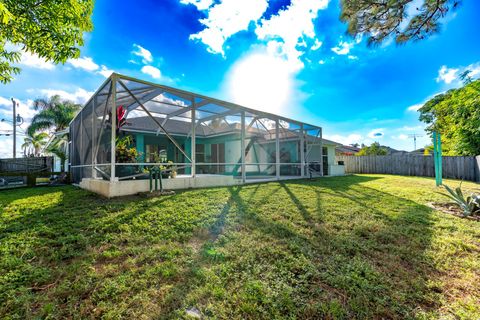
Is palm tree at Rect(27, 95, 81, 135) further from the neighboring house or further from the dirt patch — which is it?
the neighboring house

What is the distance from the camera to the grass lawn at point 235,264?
166 cm

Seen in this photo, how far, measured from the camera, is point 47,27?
13.1ft

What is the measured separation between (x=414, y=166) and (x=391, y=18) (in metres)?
13.8

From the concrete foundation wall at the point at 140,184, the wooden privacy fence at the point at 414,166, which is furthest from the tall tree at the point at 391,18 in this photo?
the wooden privacy fence at the point at 414,166

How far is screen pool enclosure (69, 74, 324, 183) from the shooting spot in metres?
5.94

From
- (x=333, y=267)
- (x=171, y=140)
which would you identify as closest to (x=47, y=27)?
(x=171, y=140)

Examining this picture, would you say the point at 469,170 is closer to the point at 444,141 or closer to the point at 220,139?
the point at 444,141

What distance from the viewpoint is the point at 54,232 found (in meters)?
3.07

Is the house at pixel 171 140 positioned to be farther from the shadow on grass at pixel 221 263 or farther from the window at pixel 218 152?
the shadow on grass at pixel 221 263

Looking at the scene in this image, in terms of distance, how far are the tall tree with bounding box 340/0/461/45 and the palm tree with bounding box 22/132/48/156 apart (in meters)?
31.1

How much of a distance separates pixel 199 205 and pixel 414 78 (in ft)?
59.0

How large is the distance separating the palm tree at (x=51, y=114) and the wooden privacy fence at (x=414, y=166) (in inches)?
1140

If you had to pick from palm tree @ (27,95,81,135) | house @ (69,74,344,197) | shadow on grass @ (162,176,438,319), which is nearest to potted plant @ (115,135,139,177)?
house @ (69,74,344,197)

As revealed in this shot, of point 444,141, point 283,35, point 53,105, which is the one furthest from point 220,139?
point 53,105
